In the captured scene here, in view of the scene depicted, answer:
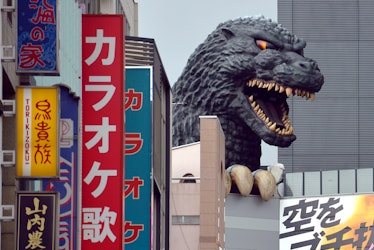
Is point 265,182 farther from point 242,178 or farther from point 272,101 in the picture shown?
point 272,101

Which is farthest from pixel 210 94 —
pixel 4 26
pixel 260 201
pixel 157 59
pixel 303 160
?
pixel 303 160

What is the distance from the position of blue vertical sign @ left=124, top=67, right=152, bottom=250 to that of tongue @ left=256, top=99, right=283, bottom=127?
1900 cm

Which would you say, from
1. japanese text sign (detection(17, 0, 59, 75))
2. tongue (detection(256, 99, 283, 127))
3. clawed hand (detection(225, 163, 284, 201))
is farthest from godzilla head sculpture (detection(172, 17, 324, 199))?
japanese text sign (detection(17, 0, 59, 75))

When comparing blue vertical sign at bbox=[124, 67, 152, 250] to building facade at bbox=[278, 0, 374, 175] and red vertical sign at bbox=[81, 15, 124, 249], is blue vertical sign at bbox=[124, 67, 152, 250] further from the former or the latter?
building facade at bbox=[278, 0, 374, 175]

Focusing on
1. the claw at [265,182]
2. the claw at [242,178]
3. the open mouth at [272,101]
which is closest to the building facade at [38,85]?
the open mouth at [272,101]

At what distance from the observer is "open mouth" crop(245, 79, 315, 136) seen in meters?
53.7

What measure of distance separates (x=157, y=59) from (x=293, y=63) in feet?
42.5

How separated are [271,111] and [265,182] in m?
5.17

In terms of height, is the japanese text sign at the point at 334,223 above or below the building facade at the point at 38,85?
below

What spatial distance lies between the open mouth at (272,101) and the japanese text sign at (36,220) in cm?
3131

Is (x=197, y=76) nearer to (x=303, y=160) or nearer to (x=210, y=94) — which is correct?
(x=210, y=94)

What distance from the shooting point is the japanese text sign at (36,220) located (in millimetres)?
22062

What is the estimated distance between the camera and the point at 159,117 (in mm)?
40312

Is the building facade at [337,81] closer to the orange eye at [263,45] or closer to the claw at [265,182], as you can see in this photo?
the claw at [265,182]
